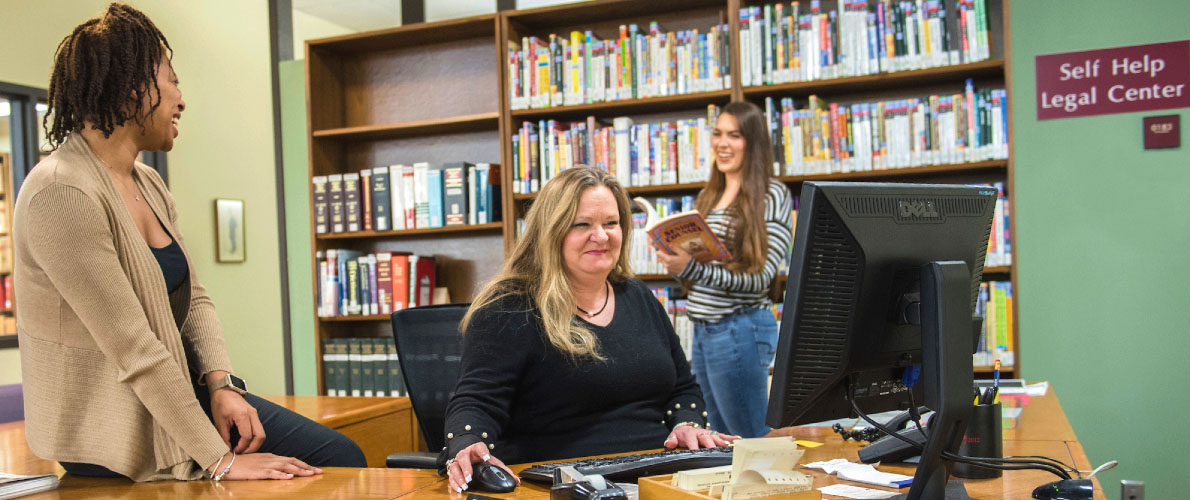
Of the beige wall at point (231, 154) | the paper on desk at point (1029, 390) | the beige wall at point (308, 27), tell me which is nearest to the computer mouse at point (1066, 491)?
the paper on desk at point (1029, 390)

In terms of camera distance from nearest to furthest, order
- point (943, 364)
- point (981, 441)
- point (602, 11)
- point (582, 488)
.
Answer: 1. point (943, 364)
2. point (582, 488)
3. point (981, 441)
4. point (602, 11)

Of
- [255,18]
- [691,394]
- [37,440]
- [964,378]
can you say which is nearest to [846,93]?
[691,394]

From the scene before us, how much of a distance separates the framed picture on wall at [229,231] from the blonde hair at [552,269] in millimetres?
3183

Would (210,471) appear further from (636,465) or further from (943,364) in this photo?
(943,364)

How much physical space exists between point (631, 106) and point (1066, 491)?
2736 millimetres

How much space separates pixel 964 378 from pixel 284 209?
406 cm

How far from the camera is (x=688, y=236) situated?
2611 millimetres

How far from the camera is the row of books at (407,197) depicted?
153 inches

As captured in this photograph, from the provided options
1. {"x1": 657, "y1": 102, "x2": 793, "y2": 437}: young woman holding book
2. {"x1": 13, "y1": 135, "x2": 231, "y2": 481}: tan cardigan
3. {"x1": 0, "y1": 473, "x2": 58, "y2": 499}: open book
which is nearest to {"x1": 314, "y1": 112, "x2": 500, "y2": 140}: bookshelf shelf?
{"x1": 657, "y1": 102, "x2": 793, "y2": 437}: young woman holding book

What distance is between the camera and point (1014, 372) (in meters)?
3.21

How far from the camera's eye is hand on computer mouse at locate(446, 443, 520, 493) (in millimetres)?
1333

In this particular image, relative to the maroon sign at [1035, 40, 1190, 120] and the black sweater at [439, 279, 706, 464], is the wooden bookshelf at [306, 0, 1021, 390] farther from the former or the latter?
the black sweater at [439, 279, 706, 464]

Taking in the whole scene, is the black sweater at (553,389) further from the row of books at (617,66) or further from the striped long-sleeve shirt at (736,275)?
the row of books at (617,66)

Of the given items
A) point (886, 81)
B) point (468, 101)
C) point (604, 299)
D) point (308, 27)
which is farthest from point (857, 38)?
point (308, 27)
